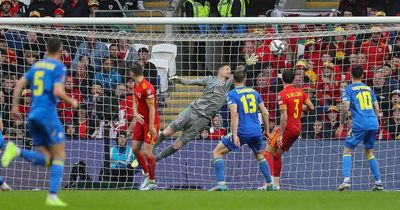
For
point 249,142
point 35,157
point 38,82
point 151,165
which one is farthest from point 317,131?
point 38,82

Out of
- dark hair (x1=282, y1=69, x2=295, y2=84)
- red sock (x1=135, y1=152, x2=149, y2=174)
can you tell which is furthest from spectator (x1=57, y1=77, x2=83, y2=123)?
dark hair (x1=282, y1=69, x2=295, y2=84)

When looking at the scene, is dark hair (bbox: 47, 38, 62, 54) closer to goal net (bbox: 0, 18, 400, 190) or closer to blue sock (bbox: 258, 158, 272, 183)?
blue sock (bbox: 258, 158, 272, 183)

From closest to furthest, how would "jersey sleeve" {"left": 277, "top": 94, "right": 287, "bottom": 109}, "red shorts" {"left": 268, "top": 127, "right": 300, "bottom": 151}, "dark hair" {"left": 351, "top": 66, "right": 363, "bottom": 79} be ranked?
1. "dark hair" {"left": 351, "top": 66, "right": 363, "bottom": 79}
2. "jersey sleeve" {"left": 277, "top": 94, "right": 287, "bottom": 109}
3. "red shorts" {"left": 268, "top": 127, "right": 300, "bottom": 151}

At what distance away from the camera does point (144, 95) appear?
Result: 18.7 m

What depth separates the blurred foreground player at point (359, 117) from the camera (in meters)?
18.1

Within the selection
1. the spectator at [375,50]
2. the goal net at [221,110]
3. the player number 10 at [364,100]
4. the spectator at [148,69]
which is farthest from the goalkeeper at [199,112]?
the player number 10 at [364,100]

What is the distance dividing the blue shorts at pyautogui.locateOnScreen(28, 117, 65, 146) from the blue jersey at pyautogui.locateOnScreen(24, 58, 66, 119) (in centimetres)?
10

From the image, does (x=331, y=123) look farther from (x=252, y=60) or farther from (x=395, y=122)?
(x=252, y=60)

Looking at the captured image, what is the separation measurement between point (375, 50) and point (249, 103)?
367 cm

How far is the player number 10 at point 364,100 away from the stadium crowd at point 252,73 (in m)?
1.71

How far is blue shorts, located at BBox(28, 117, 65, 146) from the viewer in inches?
530

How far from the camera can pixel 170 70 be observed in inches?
870

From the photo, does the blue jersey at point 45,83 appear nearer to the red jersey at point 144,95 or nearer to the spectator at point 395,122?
the red jersey at point 144,95

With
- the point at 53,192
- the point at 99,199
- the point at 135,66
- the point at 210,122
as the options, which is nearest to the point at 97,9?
the point at 210,122
